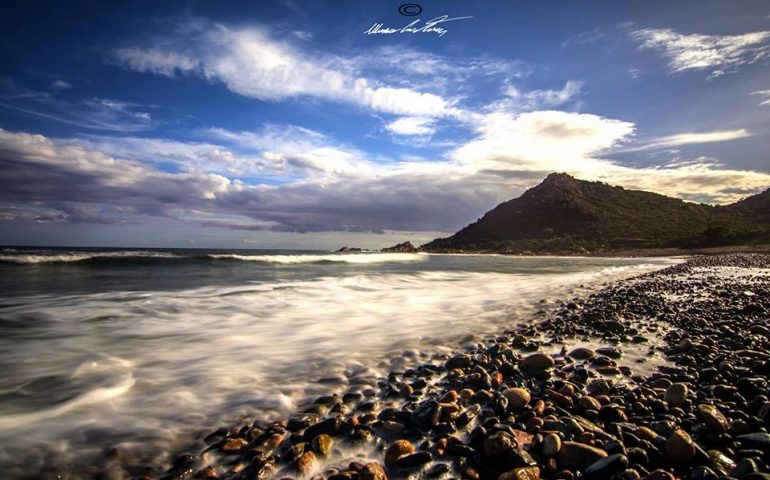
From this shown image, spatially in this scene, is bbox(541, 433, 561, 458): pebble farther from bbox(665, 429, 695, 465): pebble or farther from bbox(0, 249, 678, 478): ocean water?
bbox(0, 249, 678, 478): ocean water

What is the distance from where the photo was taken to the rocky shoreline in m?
2.38

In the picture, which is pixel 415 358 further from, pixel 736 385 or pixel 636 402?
pixel 736 385

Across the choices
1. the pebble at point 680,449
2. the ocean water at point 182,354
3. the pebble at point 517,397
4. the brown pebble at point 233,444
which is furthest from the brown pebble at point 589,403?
the brown pebble at point 233,444

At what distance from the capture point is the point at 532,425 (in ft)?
9.41

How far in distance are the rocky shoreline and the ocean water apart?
0.55m

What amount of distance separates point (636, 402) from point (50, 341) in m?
8.45

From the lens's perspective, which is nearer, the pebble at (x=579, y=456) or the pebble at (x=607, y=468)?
the pebble at (x=607, y=468)

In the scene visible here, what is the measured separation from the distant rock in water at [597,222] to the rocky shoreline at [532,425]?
214 ft

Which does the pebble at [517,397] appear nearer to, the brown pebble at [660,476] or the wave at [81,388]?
the brown pebble at [660,476]

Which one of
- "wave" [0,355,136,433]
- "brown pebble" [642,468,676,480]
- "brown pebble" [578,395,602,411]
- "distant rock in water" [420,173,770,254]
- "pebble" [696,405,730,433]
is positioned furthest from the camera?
"distant rock in water" [420,173,770,254]

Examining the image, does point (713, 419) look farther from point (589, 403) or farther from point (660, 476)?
point (660, 476)

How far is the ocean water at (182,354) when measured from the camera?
3219 millimetres

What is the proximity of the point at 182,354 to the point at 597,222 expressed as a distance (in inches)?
4089

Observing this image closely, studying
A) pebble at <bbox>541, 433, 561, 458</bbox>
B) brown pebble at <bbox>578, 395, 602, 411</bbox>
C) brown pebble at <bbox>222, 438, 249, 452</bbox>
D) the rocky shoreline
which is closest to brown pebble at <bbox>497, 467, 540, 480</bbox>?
the rocky shoreline
